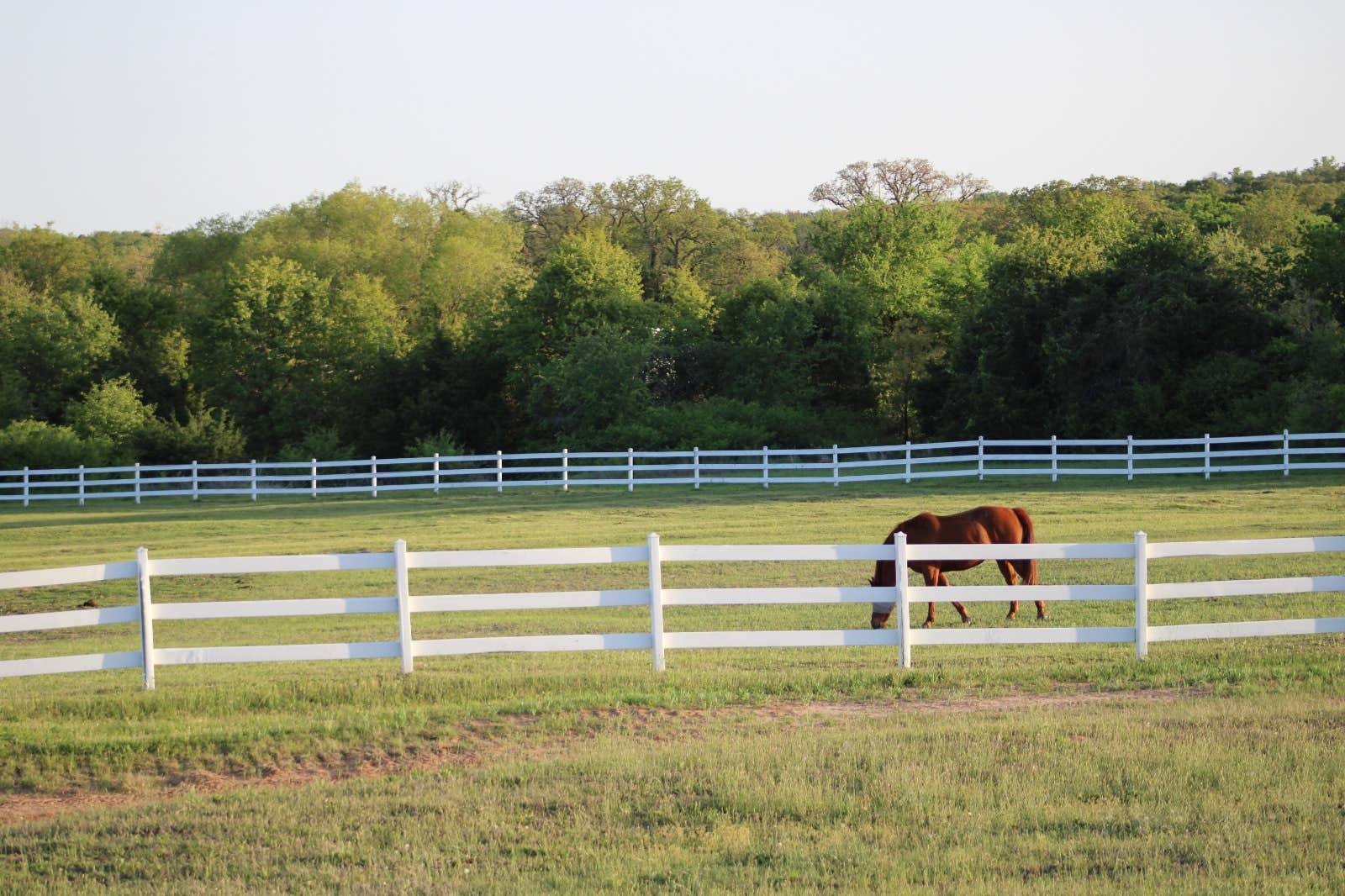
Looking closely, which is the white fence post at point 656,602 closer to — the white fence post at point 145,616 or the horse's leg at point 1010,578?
the white fence post at point 145,616

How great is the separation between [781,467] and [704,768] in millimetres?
26190

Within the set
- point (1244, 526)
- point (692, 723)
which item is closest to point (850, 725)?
point (692, 723)

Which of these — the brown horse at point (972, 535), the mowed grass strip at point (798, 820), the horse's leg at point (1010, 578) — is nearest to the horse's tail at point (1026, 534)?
the brown horse at point (972, 535)

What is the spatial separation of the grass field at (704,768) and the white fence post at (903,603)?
0.79ft

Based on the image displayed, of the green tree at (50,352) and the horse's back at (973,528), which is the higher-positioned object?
the green tree at (50,352)

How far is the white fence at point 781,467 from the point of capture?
3172cm

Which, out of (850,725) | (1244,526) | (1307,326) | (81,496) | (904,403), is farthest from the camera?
(904,403)

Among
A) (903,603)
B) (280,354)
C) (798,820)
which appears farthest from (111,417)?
(798,820)

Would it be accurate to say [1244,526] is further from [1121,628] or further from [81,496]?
[81,496]

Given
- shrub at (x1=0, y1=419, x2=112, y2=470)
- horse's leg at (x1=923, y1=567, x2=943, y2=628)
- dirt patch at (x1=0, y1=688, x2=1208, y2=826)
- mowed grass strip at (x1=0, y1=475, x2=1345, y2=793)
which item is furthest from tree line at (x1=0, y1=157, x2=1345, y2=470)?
dirt patch at (x1=0, y1=688, x2=1208, y2=826)

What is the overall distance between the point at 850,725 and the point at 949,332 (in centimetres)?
4403

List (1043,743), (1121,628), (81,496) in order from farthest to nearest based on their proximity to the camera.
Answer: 1. (81,496)
2. (1121,628)
3. (1043,743)

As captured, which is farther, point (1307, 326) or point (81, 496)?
point (1307, 326)

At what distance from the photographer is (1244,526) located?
2308cm
